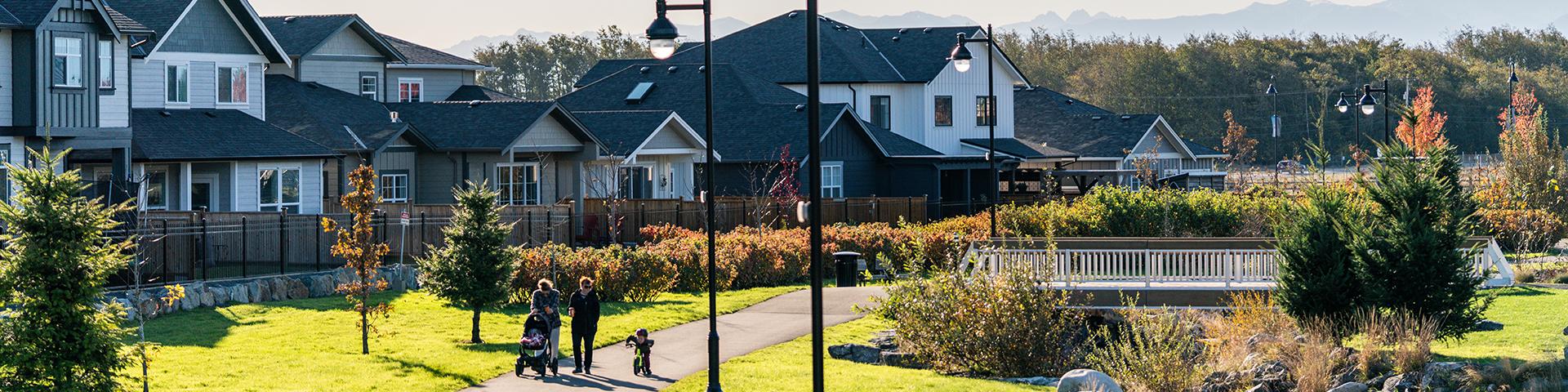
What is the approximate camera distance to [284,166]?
129ft

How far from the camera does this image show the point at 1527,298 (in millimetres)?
30062

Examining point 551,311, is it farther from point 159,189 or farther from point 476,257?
point 159,189

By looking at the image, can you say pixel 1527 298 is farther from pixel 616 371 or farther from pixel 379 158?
pixel 379 158

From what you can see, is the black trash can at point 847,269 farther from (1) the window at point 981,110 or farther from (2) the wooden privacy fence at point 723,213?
(1) the window at point 981,110

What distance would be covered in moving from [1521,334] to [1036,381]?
7858 millimetres

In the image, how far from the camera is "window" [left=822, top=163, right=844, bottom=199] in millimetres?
54406

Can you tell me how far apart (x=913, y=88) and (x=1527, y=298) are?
3358 centimetres

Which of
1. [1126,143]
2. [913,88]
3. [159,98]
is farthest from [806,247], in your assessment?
[1126,143]

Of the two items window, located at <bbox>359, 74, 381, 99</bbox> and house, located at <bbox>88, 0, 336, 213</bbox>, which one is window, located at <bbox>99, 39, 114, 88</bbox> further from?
window, located at <bbox>359, 74, 381, 99</bbox>

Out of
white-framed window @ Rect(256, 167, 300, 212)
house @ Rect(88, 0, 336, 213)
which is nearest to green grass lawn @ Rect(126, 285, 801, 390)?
house @ Rect(88, 0, 336, 213)

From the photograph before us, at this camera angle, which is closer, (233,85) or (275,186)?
(275,186)

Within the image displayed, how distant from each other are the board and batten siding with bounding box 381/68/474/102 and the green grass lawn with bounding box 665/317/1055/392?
37.2m

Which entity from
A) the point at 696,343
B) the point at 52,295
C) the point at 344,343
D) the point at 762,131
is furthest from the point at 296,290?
the point at 762,131

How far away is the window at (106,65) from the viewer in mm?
32781
